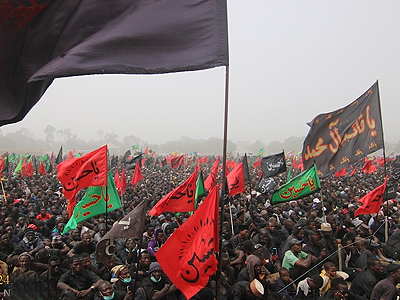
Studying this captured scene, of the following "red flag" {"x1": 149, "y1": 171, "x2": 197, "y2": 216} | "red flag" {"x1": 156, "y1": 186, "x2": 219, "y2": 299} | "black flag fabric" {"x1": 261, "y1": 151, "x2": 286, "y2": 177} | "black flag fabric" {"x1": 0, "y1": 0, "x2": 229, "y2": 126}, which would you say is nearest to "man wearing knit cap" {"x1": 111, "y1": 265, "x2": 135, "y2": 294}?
"red flag" {"x1": 156, "y1": 186, "x2": 219, "y2": 299}

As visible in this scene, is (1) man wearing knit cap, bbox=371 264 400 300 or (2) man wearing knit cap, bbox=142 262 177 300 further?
(2) man wearing knit cap, bbox=142 262 177 300

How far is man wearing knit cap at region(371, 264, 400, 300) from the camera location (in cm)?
364

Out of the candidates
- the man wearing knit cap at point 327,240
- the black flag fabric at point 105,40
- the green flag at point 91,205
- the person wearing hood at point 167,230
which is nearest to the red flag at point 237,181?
the person wearing hood at point 167,230

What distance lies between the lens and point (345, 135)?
6492 mm

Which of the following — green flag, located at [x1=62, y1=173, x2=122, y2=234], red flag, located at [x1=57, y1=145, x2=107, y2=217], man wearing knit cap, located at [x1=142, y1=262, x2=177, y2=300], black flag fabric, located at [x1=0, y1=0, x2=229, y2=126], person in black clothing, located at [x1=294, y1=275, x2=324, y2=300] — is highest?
black flag fabric, located at [x1=0, y1=0, x2=229, y2=126]

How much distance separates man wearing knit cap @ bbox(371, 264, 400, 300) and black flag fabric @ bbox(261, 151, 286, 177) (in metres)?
Result: 7.15

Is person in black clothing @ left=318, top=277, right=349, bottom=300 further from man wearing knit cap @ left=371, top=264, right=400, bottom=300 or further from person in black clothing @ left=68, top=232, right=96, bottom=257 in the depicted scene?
person in black clothing @ left=68, top=232, right=96, bottom=257

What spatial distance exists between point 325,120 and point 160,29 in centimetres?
558

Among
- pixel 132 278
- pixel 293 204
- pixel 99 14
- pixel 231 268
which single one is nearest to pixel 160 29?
pixel 99 14

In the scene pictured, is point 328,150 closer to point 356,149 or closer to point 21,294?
point 356,149

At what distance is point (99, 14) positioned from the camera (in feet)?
8.00

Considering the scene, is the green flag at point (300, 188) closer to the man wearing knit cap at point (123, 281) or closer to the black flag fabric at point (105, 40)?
the man wearing knit cap at point (123, 281)

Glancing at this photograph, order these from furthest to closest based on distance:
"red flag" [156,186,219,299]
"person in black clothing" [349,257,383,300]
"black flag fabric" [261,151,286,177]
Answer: "black flag fabric" [261,151,286,177]
"person in black clothing" [349,257,383,300]
"red flag" [156,186,219,299]

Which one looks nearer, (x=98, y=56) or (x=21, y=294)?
(x=98, y=56)
